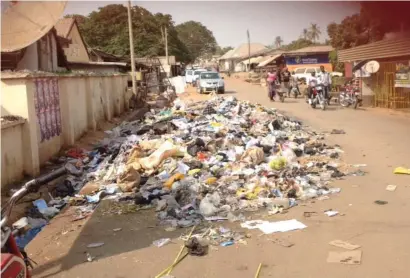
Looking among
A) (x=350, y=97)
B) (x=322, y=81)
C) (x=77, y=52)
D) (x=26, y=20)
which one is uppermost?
(x=77, y=52)

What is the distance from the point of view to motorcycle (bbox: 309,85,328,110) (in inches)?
763

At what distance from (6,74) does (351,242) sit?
702cm

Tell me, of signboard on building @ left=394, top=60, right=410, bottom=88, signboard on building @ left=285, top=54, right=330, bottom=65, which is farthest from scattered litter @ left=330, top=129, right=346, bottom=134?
signboard on building @ left=285, top=54, right=330, bottom=65

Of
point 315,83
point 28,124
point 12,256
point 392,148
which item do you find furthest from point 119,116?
point 12,256

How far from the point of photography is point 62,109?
11680mm

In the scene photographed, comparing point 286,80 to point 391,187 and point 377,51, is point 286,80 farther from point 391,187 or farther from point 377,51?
point 391,187

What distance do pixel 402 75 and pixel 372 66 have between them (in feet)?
6.17

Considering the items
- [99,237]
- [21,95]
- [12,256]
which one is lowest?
[99,237]

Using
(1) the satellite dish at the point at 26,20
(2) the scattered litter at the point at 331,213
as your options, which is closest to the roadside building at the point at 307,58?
(2) the scattered litter at the point at 331,213

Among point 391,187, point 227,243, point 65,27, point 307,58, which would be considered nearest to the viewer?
point 227,243

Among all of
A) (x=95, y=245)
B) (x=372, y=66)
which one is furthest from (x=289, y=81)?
(x=95, y=245)

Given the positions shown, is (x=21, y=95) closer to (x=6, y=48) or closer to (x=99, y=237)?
(x=6, y=48)

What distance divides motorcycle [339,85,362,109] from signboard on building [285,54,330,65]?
86.0 ft

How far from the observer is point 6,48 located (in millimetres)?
5277
